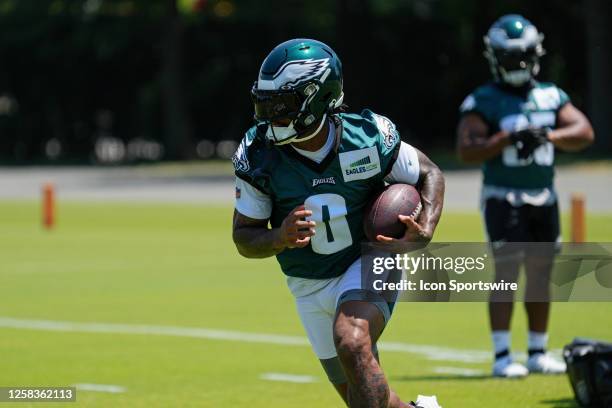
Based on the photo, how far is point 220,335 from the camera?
12.2 metres

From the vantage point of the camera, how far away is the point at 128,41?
54500mm

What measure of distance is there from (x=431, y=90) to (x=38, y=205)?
62.8ft

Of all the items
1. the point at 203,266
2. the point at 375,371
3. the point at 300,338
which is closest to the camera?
the point at 375,371

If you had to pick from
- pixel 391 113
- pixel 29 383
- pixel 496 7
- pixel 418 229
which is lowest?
pixel 391 113

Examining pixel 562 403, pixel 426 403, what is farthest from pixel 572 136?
pixel 426 403

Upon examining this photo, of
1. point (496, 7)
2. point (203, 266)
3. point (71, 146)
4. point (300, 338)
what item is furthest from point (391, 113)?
point (300, 338)

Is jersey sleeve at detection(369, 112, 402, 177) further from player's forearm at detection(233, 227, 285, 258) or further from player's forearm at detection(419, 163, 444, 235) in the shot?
player's forearm at detection(233, 227, 285, 258)

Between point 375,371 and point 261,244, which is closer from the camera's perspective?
point 375,371

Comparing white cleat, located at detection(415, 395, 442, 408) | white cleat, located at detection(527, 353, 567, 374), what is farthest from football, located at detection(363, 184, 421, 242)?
white cleat, located at detection(527, 353, 567, 374)

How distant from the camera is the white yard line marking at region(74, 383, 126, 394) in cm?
930

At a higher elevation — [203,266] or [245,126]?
[203,266]

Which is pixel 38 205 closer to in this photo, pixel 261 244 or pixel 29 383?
pixel 29 383

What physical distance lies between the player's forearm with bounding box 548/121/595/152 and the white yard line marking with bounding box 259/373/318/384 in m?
2.44

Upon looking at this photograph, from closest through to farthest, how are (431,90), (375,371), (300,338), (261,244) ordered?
(375,371), (261,244), (300,338), (431,90)
